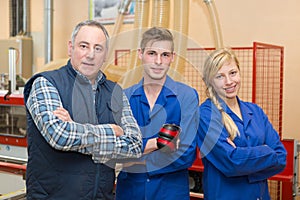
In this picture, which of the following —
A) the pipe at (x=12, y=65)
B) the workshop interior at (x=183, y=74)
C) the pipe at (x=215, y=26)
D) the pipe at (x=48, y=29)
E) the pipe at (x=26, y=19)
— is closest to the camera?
the workshop interior at (x=183, y=74)

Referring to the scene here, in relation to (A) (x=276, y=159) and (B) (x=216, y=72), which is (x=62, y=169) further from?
(A) (x=276, y=159)

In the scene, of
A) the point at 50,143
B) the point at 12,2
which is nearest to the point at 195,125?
the point at 50,143

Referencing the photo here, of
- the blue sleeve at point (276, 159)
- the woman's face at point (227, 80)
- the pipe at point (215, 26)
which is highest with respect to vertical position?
the pipe at point (215, 26)

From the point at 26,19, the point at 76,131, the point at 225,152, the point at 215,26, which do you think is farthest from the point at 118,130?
the point at 26,19

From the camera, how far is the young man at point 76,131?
4.85 ft

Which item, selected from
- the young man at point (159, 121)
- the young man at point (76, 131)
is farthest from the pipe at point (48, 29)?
the young man at point (76, 131)

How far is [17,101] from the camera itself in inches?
127

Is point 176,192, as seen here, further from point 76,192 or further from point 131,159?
point 76,192

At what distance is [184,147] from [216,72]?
0.40m

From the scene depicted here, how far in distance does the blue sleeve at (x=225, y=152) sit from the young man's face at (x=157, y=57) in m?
0.30

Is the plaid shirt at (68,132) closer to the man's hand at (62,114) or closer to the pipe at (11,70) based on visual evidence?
the man's hand at (62,114)

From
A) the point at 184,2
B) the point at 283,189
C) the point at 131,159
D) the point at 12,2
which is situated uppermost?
the point at 12,2

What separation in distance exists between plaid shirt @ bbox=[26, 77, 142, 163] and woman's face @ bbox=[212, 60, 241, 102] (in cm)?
54

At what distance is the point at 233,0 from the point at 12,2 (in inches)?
119
